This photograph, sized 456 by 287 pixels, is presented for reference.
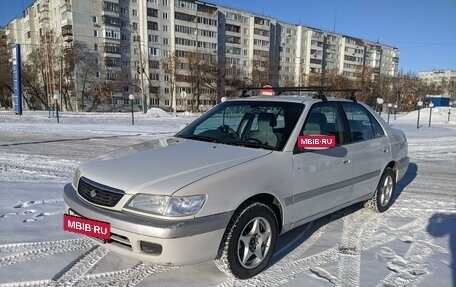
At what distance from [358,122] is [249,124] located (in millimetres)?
1556

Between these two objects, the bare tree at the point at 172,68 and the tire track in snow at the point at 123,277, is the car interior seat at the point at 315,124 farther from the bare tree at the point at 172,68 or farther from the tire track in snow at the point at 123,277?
the bare tree at the point at 172,68

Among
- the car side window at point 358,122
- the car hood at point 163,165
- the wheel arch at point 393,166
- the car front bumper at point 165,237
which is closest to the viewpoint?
the car front bumper at point 165,237

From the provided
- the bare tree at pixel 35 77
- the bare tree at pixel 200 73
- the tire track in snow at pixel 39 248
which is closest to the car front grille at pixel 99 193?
the tire track in snow at pixel 39 248

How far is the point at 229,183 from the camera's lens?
2.82 meters

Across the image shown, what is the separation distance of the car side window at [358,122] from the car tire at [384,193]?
2.42 ft

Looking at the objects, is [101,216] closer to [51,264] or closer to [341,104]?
[51,264]

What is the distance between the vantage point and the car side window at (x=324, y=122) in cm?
376

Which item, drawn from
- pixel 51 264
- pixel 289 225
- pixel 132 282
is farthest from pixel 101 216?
pixel 289 225

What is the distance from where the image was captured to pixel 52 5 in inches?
2418

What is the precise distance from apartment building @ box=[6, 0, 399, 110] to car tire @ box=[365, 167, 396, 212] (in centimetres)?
4456

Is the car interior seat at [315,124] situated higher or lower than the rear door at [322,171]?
higher

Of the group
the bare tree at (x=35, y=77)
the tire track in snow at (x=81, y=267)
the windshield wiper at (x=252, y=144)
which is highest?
the bare tree at (x=35, y=77)

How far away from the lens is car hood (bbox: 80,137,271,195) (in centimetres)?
272

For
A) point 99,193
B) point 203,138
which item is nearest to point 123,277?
point 99,193
